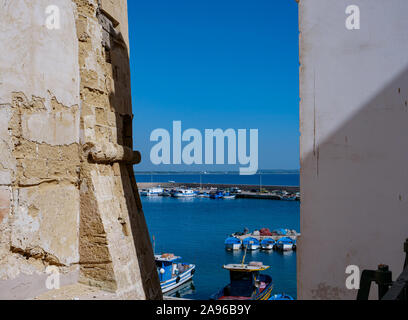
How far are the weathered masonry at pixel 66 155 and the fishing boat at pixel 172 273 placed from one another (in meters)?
23.1

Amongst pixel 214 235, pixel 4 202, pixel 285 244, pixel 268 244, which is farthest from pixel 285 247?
pixel 4 202

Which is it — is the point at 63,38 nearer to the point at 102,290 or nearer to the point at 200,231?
the point at 102,290

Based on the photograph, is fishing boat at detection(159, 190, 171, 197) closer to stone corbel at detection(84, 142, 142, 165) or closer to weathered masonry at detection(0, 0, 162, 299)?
stone corbel at detection(84, 142, 142, 165)

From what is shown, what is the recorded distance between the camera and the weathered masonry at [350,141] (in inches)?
150

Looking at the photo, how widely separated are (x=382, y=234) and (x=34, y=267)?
3125 mm

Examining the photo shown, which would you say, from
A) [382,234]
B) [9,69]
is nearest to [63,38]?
[9,69]

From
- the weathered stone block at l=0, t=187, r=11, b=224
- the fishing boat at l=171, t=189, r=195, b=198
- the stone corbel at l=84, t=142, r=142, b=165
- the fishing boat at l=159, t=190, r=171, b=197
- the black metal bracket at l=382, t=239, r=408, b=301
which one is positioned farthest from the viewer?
the fishing boat at l=159, t=190, r=171, b=197

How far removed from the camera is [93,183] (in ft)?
12.3

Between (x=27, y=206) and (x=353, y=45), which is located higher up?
(x=353, y=45)

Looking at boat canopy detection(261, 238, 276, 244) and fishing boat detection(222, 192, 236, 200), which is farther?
fishing boat detection(222, 192, 236, 200)

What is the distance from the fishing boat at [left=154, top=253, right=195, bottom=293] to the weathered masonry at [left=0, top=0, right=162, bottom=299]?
23.1m

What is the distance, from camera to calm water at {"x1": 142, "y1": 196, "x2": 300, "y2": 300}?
91.2 ft

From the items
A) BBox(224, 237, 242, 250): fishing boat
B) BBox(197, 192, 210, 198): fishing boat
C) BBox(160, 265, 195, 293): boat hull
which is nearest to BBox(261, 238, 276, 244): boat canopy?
BBox(224, 237, 242, 250): fishing boat

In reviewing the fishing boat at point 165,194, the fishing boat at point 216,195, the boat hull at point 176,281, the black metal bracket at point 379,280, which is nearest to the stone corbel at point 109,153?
the black metal bracket at point 379,280
